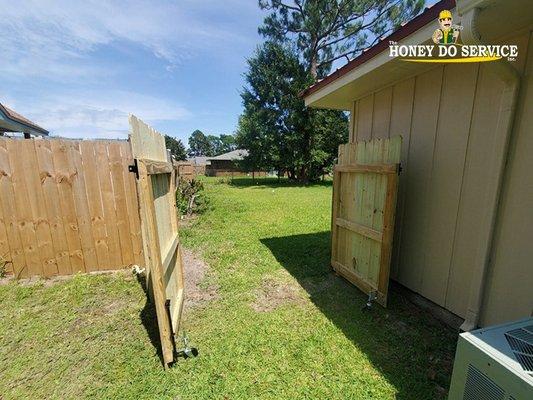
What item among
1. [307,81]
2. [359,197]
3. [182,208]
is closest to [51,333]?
[359,197]

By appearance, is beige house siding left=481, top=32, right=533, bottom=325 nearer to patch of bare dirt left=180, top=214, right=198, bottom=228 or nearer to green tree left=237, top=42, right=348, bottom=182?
patch of bare dirt left=180, top=214, right=198, bottom=228

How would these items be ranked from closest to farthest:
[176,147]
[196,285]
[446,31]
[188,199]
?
[446,31], [196,285], [188,199], [176,147]

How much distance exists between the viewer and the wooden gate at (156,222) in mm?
1760

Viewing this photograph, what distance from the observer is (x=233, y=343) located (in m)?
2.39

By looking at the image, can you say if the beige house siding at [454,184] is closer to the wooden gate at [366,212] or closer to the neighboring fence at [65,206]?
the wooden gate at [366,212]

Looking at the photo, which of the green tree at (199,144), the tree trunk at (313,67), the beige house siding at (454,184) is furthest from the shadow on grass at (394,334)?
the green tree at (199,144)

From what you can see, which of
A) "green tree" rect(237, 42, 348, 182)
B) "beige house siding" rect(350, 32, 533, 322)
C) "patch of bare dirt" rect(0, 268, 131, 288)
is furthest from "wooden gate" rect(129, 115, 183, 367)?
"green tree" rect(237, 42, 348, 182)

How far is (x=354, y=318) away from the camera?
9.02ft

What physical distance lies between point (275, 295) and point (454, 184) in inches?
91.2

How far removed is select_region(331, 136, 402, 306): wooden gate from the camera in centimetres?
278

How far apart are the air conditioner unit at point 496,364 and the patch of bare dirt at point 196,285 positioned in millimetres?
2488

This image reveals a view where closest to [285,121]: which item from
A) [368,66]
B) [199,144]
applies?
[368,66]

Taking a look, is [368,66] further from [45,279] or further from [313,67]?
[313,67]

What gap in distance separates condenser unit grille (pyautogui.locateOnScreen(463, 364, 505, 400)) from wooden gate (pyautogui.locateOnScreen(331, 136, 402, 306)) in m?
1.52
